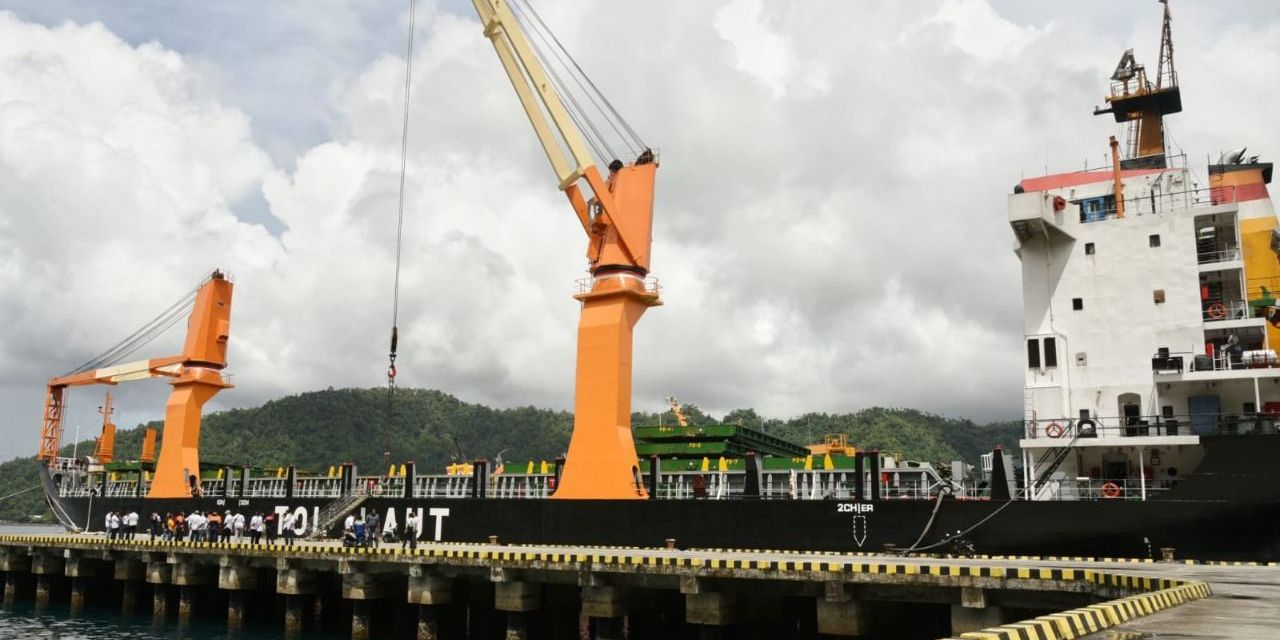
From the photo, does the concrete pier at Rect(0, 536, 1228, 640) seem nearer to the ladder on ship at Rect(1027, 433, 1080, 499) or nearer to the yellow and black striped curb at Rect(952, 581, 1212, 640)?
the yellow and black striped curb at Rect(952, 581, 1212, 640)

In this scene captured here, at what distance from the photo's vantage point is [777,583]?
2017 cm

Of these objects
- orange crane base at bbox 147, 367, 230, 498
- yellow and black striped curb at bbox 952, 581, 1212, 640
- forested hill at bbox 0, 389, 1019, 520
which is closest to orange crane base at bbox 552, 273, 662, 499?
yellow and black striped curb at bbox 952, 581, 1212, 640

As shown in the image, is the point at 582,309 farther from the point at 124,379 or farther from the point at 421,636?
the point at 124,379

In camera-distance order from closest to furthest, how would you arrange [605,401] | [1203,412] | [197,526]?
[1203,412] < [605,401] < [197,526]

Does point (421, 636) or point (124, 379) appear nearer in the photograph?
point (421, 636)

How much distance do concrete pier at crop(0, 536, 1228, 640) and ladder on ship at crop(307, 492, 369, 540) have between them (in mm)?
2745

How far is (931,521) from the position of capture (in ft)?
82.1

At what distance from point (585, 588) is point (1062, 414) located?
549 inches

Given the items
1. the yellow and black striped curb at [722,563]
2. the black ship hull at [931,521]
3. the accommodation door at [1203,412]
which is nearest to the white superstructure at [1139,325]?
the accommodation door at [1203,412]

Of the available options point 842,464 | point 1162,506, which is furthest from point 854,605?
point 842,464

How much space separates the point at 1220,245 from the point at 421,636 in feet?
82.1

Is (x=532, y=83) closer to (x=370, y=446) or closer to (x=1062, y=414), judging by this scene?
(x=1062, y=414)

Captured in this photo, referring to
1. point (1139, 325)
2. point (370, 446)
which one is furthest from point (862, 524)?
point (370, 446)

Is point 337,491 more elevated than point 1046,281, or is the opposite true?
point 1046,281
